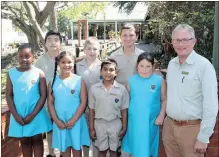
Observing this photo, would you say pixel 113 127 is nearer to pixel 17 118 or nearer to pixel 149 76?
pixel 149 76

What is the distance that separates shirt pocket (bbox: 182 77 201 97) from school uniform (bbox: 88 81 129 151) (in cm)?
80

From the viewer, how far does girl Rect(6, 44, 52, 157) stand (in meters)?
3.45

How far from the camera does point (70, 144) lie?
3.58 m

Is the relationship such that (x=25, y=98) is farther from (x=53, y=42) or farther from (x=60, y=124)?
(x=53, y=42)

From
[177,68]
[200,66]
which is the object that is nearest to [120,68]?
[177,68]

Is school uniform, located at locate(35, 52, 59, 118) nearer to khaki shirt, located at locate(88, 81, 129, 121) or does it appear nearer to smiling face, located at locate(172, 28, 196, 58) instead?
khaki shirt, located at locate(88, 81, 129, 121)

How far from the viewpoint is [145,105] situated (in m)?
3.46

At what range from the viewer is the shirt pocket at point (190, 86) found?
2830mm

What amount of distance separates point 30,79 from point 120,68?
1084 mm

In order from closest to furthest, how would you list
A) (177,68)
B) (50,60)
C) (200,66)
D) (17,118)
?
(200,66), (177,68), (17,118), (50,60)

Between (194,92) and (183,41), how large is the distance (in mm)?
473

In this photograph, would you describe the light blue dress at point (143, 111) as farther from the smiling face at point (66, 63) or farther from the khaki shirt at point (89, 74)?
the smiling face at point (66, 63)

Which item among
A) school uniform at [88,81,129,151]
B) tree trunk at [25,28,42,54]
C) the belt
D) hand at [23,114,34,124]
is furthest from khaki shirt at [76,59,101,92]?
tree trunk at [25,28,42,54]

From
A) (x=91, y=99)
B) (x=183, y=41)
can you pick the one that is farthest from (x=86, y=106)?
(x=183, y=41)
